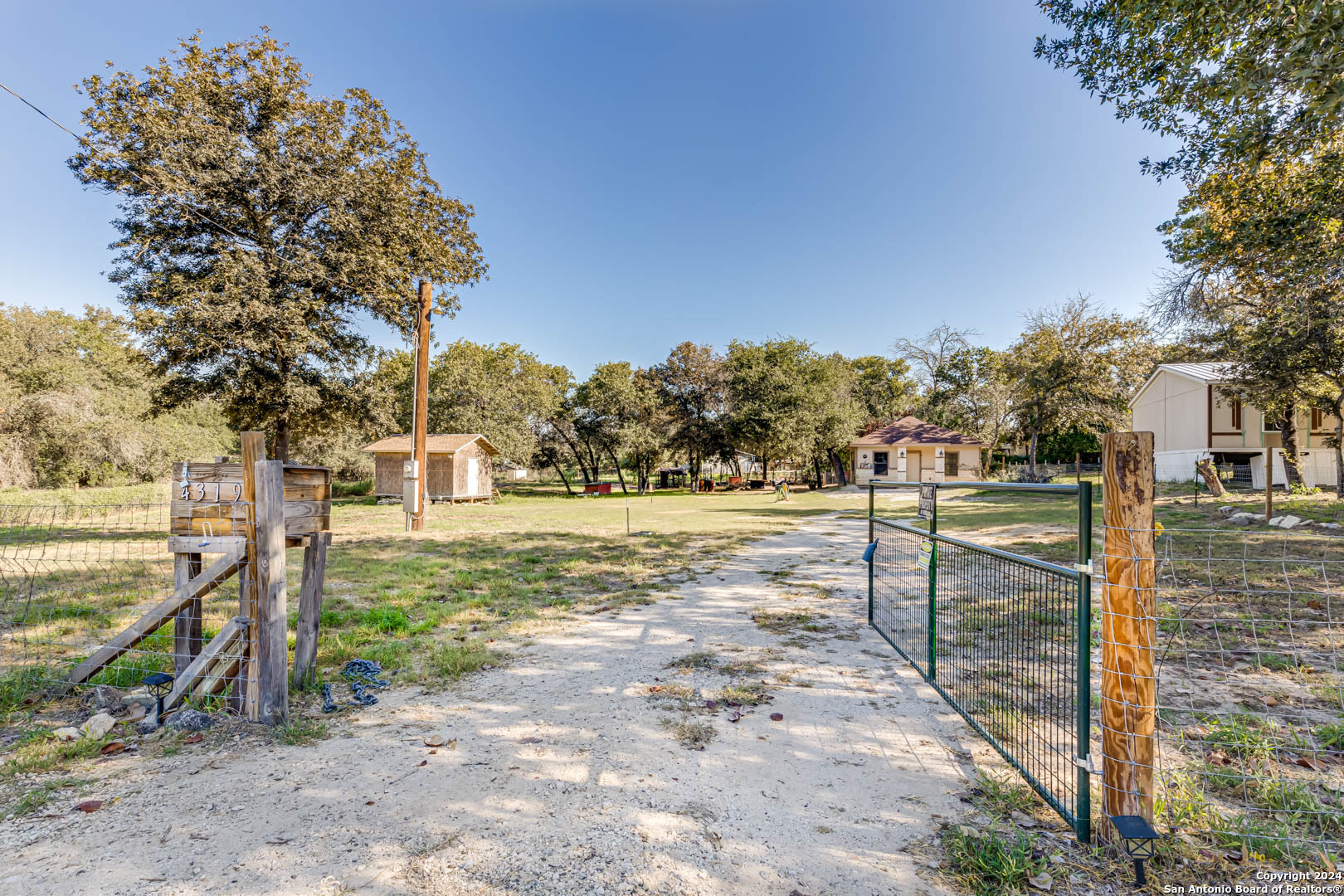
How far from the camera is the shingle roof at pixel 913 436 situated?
30516mm

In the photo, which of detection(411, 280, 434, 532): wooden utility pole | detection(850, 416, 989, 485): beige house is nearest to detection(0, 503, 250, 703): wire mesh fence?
detection(411, 280, 434, 532): wooden utility pole

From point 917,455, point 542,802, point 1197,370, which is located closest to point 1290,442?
point 1197,370

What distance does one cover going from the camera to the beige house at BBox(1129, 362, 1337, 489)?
19484 mm

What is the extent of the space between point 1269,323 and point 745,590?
1517 centimetres

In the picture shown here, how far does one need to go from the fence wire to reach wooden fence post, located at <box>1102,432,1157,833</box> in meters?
0.02

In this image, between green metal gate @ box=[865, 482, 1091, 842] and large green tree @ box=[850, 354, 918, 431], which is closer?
green metal gate @ box=[865, 482, 1091, 842]

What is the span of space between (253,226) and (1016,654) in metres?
17.1

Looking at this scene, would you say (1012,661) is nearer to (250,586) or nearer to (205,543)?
(250,586)

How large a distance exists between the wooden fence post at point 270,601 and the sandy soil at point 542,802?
30 cm

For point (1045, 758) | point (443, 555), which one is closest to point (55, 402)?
point (443, 555)

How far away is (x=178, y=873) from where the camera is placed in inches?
80.3

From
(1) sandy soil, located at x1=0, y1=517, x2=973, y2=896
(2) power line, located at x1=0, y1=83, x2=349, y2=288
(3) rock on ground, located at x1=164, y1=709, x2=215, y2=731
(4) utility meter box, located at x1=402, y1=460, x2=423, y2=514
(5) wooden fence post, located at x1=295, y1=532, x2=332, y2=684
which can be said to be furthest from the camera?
(4) utility meter box, located at x1=402, y1=460, x2=423, y2=514

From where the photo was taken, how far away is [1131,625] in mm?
2131

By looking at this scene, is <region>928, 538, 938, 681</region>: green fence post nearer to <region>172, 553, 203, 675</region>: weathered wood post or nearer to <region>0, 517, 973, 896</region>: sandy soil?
<region>0, 517, 973, 896</region>: sandy soil
